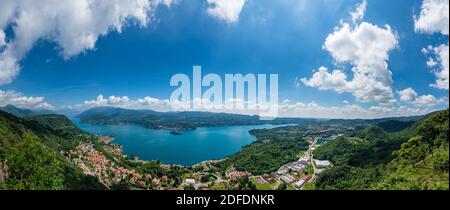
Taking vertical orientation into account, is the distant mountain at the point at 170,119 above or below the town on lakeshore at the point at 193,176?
above

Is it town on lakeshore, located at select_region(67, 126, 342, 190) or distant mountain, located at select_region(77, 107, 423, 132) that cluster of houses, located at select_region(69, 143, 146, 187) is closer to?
town on lakeshore, located at select_region(67, 126, 342, 190)

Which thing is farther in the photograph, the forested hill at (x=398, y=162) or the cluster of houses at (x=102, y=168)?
the cluster of houses at (x=102, y=168)

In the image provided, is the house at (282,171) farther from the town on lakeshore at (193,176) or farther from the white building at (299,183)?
the white building at (299,183)

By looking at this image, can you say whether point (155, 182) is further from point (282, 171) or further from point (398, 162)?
point (398, 162)

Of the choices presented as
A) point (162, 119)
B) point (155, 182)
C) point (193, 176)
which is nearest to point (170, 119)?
point (162, 119)

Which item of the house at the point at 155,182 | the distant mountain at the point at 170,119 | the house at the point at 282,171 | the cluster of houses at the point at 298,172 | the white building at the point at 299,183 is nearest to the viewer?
the white building at the point at 299,183

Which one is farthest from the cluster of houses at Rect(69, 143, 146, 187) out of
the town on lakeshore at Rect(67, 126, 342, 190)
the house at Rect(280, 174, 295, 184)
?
the house at Rect(280, 174, 295, 184)

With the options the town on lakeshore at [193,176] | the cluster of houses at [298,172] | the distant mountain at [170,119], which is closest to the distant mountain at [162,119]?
the distant mountain at [170,119]

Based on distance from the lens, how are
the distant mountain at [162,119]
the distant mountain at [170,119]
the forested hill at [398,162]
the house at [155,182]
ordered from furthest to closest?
the distant mountain at [162,119] < the distant mountain at [170,119] < the house at [155,182] < the forested hill at [398,162]

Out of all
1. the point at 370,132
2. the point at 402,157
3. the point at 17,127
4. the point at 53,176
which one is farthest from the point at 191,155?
the point at 53,176
